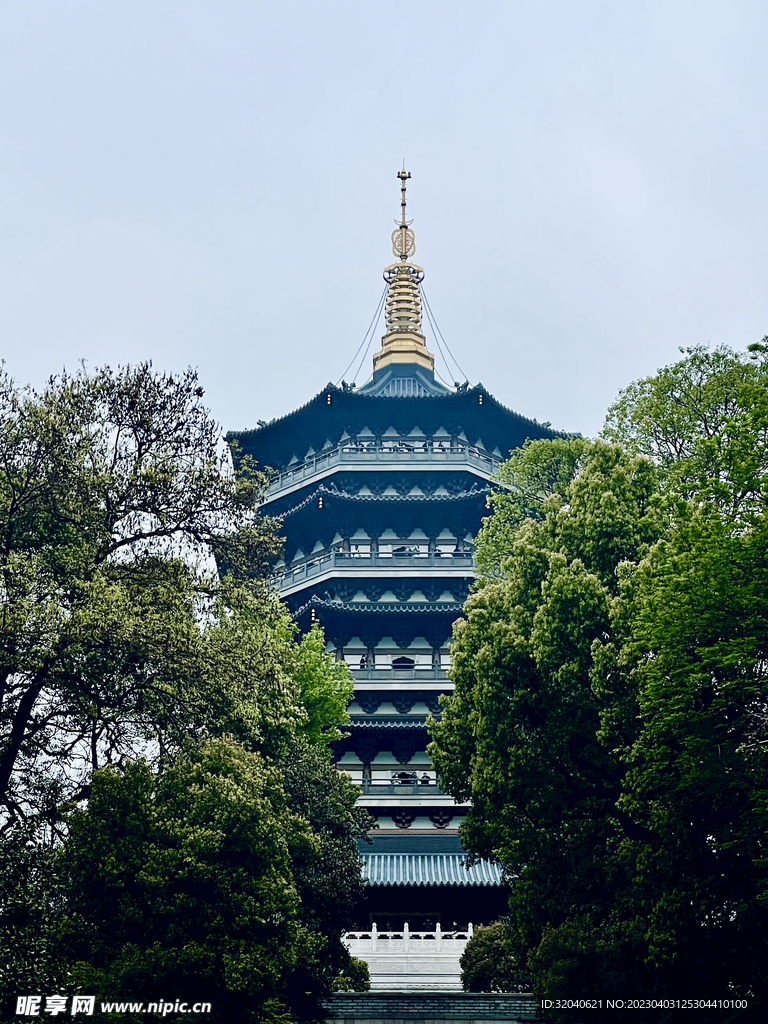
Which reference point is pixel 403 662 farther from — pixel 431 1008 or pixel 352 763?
pixel 431 1008

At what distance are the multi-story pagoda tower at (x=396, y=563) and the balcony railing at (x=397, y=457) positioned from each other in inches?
2.3

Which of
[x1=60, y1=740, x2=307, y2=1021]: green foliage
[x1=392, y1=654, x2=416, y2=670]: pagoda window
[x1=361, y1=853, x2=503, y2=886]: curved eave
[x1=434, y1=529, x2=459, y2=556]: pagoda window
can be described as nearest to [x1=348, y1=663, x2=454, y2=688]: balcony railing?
[x1=392, y1=654, x2=416, y2=670]: pagoda window

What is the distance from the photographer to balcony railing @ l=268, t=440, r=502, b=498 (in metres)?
43.4

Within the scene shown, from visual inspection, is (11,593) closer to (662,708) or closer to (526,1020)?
(662,708)

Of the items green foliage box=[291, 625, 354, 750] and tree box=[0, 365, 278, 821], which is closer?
tree box=[0, 365, 278, 821]

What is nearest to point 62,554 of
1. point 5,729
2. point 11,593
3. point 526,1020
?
point 11,593

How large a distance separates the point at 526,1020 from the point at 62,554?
13409 millimetres

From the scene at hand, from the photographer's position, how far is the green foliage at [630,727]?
62.0 ft

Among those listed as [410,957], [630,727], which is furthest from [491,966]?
[630,727]

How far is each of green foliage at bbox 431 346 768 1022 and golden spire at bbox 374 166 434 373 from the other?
24.2 m

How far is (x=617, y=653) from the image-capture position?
21.0 metres

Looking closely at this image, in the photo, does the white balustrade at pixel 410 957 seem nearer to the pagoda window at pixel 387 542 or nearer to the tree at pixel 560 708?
the tree at pixel 560 708

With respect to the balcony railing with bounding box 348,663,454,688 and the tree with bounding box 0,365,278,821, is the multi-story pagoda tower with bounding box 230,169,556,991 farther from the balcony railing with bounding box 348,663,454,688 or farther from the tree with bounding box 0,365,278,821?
the tree with bounding box 0,365,278,821

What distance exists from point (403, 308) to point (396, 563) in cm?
1311
